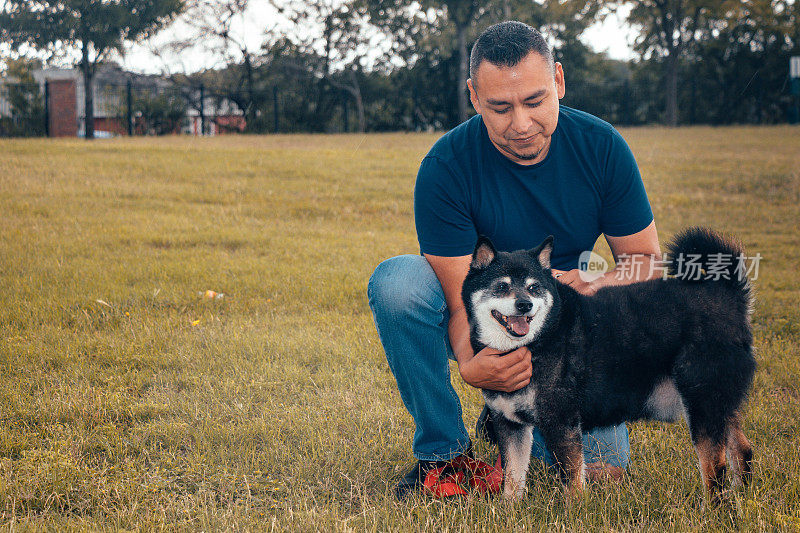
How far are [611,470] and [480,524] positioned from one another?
798 mm

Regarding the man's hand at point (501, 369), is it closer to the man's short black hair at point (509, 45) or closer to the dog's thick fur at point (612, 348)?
the dog's thick fur at point (612, 348)

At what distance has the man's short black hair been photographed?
2.81 meters

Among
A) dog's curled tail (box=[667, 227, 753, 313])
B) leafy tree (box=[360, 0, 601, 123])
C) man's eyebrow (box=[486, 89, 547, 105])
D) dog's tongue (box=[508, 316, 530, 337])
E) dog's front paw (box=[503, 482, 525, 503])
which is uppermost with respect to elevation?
leafy tree (box=[360, 0, 601, 123])

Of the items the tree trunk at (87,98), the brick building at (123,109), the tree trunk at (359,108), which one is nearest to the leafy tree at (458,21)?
the tree trunk at (359,108)

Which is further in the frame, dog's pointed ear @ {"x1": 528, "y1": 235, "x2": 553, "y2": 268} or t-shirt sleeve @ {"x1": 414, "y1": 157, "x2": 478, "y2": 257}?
t-shirt sleeve @ {"x1": 414, "y1": 157, "x2": 478, "y2": 257}

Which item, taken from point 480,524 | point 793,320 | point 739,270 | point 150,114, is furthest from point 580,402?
point 150,114

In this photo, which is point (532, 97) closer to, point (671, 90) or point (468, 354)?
point (468, 354)

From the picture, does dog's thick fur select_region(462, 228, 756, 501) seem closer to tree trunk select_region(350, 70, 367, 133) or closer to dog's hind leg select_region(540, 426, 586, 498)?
dog's hind leg select_region(540, 426, 586, 498)

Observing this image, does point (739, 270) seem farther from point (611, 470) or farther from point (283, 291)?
point (283, 291)

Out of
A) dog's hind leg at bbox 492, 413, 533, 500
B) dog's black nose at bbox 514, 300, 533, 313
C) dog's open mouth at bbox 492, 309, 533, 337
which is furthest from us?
dog's hind leg at bbox 492, 413, 533, 500

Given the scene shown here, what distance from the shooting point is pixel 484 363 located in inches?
105

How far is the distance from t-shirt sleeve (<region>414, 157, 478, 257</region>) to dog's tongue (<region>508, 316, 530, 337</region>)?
59 cm

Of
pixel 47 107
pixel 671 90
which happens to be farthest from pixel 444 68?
pixel 47 107

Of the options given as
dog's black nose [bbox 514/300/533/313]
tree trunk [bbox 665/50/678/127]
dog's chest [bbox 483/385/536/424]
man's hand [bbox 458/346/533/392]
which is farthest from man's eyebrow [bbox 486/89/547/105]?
tree trunk [bbox 665/50/678/127]
